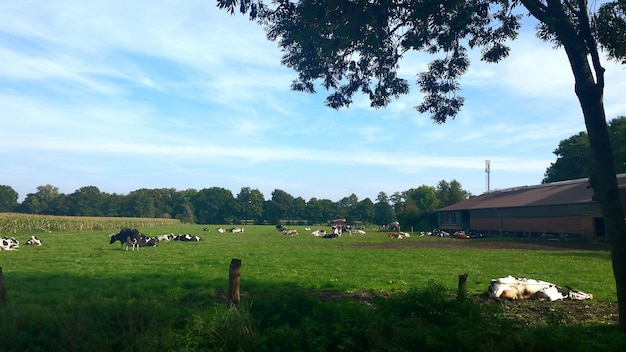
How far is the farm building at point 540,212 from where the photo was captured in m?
40.2

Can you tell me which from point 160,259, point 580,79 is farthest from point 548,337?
point 160,259

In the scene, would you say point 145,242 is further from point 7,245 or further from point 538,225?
point 538,225

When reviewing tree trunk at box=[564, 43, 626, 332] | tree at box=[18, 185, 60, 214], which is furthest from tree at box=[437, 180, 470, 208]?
tree at box=[18, 185, 60, 214]

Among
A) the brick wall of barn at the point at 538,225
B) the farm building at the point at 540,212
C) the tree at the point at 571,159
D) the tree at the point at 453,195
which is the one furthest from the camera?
the tree at the point at 453,195

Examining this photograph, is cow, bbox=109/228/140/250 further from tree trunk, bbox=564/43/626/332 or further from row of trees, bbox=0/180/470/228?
row of trees, bbox=0/180/470/228

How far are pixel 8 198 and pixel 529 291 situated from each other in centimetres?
15079

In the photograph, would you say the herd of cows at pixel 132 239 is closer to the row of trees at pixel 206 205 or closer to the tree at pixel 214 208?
the row of trees at pixel 206 205

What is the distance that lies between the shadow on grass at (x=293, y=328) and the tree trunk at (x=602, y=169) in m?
1.07

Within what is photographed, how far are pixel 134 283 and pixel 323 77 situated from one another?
7551 millimetres

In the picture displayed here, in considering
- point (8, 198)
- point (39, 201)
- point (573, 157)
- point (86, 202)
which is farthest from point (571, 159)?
point (8, 198)

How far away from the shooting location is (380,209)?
440 ft

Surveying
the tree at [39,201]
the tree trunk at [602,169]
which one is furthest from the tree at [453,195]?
the tree at [39,201]

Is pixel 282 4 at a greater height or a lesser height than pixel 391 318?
greater

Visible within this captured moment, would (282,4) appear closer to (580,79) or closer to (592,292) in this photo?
(580,79)
